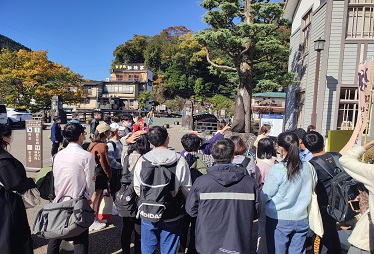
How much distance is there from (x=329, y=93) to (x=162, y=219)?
9.64 meters

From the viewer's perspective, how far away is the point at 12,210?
2131 millimetres

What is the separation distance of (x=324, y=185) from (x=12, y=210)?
3045 millimetres

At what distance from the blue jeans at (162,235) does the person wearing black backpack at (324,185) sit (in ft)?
5.24

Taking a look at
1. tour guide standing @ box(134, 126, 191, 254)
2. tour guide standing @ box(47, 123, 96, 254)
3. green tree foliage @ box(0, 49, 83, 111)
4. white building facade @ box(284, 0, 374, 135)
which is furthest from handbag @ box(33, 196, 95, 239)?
green tree foliage @ box(0, 49, 83, 111)

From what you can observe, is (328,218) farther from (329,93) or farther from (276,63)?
(276,63)

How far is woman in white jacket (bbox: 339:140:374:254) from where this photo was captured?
1920 mm

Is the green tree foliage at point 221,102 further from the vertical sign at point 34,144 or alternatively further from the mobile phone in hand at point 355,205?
the mobile phone in hand at point 355,205

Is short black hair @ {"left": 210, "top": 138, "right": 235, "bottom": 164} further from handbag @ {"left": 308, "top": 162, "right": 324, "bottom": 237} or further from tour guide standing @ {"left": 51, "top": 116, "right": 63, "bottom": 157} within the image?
tour guide standing @ {"left": 51, "top": 116, "right": 63, "bottom": 157}

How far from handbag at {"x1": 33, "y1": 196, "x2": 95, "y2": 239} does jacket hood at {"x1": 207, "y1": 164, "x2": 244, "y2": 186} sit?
4.39ft

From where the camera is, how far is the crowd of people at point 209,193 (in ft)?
6.86

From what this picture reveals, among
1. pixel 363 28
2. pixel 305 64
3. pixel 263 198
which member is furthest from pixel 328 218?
pixel 305 64

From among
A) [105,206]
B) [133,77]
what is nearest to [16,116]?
[105,206]

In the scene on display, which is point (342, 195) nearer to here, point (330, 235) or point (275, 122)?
point (330, 235)

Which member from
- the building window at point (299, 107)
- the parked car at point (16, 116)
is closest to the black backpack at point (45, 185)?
the building window at point (299, 107)
